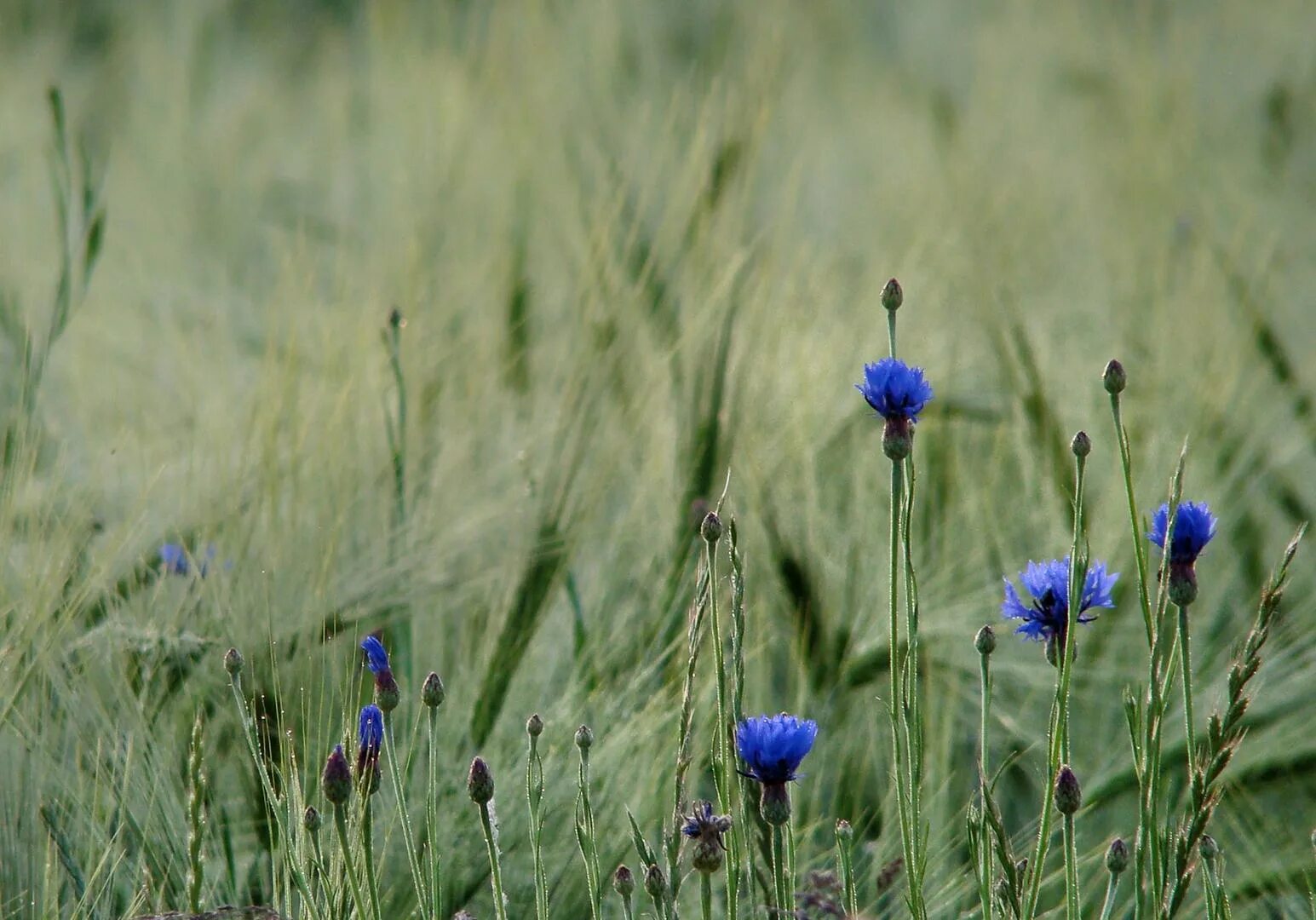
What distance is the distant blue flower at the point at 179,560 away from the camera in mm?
826

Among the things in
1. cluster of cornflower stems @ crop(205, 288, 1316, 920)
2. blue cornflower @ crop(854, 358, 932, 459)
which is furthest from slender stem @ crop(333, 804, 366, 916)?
blue cornflower @ crop(854, 358, 932, 459)

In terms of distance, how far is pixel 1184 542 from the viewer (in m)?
0.55

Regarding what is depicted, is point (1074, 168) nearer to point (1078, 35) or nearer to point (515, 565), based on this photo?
point (1078, 35)

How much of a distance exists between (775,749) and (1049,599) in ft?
0.45

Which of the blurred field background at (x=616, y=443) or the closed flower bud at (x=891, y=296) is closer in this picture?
the closed flower bud at (x=891, y=296)

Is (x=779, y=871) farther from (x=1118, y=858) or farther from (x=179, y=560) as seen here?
(x=179, y=560)

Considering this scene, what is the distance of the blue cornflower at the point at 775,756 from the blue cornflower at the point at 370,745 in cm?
14

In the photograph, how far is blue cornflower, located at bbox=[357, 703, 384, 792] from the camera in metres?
0.58

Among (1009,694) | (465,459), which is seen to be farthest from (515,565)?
(1009,694)

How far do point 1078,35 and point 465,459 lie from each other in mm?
1470

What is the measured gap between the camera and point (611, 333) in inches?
42.6

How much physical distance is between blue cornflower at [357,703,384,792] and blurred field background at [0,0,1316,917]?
0.03 metres

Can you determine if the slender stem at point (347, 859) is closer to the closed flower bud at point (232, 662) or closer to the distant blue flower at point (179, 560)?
the closed flower bud at point (232, 662)

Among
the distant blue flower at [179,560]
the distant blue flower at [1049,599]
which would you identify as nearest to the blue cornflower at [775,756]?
the distant blue flower at [1049,599]
